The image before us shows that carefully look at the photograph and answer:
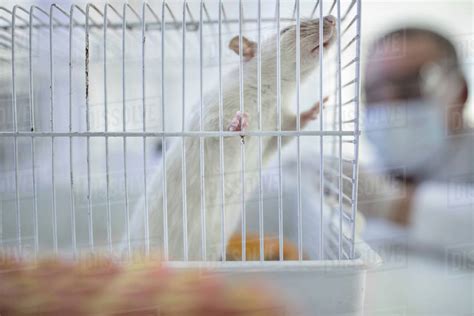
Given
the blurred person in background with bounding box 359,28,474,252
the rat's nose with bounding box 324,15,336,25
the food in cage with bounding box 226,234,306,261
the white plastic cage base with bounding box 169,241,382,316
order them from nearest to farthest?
the white plastic cage base with bounding box 169,241,382,316
the rat's nose with bounding box 324,15,336,25
the food in cage with bounding box 226,234,306,261
the blurred person in background with bounding box 359,28,474,252

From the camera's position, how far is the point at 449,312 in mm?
848

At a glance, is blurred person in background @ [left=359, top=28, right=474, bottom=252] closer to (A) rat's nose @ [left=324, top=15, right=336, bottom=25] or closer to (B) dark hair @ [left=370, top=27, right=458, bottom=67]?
(B) dark hair @ [left=370, top=27, right=458, bottom=67]

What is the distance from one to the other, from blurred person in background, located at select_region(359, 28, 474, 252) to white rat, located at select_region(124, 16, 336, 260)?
445 millimetres

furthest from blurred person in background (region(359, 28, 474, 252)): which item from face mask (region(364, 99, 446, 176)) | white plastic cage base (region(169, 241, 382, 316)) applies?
white plastic cage base (region(169, 241, 382, 316))

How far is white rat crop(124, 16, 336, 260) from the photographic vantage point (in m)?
0.87

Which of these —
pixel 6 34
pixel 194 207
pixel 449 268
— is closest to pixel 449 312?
pixel 449 268

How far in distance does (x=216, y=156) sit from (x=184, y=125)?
15 centimetres

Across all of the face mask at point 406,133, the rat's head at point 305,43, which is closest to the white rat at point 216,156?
the rat's head at point 305,43

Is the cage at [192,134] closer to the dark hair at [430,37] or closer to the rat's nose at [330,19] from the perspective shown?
the rat's nose at [330,19]

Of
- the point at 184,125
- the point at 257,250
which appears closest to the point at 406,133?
the point at 257,250

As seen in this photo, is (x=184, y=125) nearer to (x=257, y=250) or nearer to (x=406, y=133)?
(x=257, y=250)

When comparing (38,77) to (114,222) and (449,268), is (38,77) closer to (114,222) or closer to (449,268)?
(114,222)

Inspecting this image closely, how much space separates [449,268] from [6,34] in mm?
1196

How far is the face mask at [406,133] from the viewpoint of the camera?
1294 millimetres
